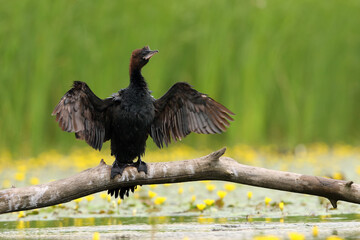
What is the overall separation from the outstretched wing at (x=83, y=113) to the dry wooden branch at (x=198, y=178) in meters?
0.50

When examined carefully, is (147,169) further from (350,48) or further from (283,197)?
(350,48)

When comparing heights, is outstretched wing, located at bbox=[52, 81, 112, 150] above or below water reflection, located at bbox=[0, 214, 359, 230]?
above

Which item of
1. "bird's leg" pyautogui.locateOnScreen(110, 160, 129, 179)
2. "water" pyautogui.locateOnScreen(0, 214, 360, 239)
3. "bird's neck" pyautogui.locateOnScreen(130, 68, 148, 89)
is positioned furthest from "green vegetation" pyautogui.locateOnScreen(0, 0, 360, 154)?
"bird's leg" pyautogui.locateOnScreen(110, 160, 129, 179)

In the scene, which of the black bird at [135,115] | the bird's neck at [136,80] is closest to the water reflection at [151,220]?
the black bird at [135,115]

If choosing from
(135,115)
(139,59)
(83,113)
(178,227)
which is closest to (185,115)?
(135,115)

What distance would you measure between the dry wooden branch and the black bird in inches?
13.9

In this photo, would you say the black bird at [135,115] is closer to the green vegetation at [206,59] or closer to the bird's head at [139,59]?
the bird's head at [139,59]

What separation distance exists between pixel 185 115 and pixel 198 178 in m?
0.85

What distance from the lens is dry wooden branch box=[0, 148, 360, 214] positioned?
4305mm

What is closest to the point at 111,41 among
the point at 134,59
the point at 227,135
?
the point at 227,135

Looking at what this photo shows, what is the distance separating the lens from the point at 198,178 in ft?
14.6

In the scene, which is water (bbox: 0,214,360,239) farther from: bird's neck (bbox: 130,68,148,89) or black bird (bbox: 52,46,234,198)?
bird's neck (bbox: 130,68,148,89)

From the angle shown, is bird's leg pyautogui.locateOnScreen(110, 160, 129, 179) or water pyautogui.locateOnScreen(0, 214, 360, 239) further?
bird's leg pyautogui.locateOnScreen(110, 160, 129, 179)

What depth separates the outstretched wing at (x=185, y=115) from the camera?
16.7 feet
